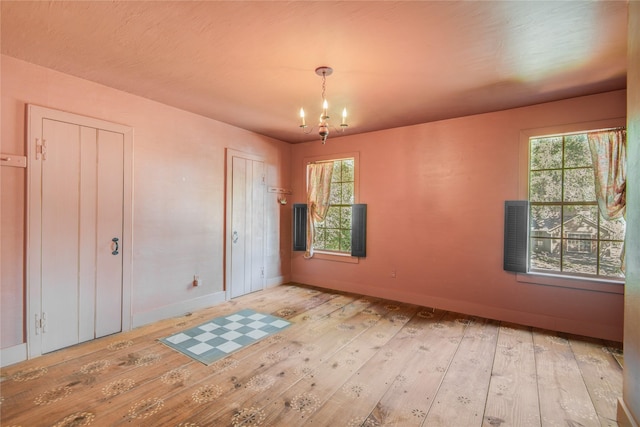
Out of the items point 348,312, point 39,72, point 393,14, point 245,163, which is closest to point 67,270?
point 39,72

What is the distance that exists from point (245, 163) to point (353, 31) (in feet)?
10.1

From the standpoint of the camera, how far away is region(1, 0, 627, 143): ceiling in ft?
6.44

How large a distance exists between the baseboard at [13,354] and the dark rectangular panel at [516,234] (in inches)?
204

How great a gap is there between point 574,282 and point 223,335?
159 inches

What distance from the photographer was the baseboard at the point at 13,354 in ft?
8.37

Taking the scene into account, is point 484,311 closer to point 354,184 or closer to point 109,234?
point 354,184

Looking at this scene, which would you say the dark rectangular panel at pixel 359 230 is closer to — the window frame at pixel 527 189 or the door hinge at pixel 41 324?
the window frame at pixel 527 189

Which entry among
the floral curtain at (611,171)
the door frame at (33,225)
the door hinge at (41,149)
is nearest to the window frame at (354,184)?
the floral curtain at (611,171)

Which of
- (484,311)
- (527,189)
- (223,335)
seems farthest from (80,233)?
(527,189)

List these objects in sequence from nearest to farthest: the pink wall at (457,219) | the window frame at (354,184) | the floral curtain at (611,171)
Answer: the floral curtain at (611,171), the pink wall at (457,219), the window frame at (354,184)

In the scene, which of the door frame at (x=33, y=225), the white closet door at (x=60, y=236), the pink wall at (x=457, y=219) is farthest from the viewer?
the pink wall at (x=457, y=219)

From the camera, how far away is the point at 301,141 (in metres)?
5.60

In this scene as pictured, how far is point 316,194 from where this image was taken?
17.9 ft

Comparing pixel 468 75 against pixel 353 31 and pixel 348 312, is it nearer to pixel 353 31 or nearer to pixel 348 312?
pixel 353 31
